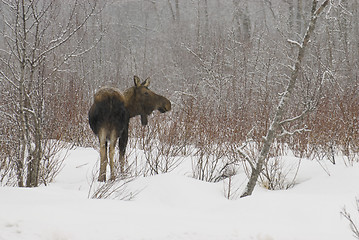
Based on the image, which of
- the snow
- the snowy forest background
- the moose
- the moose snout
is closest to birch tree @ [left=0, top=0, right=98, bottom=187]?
the snowy forest background

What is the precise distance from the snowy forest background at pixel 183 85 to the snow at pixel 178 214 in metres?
0.77

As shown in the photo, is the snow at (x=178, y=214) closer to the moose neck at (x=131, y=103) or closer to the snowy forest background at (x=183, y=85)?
the snowy forest background at (x=183, y=85)

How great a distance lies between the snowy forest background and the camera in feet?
15.1

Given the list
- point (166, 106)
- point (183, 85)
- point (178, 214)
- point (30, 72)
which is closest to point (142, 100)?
point (166, 106)

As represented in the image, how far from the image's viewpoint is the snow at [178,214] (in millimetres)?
2515

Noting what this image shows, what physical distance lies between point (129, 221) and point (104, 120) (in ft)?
7.90

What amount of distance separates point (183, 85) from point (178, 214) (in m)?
13.2

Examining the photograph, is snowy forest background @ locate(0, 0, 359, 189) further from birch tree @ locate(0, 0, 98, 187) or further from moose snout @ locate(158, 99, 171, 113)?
moose snout @ locate(158, 99, 171, 113)

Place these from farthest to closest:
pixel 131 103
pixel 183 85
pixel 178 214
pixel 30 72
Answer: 1. pixel 183 85
2. pixel 131 103
3. pixel 30 72
4. pixel 178 214

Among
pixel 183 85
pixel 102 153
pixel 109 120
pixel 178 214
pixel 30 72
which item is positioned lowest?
pixel 178 214

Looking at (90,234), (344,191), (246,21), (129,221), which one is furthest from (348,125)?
(246,21)

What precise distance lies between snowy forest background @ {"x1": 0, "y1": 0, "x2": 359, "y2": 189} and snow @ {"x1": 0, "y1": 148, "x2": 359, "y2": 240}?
2.54ft

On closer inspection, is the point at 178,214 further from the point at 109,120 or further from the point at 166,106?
the point at 166,106

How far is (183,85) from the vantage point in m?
16.3
